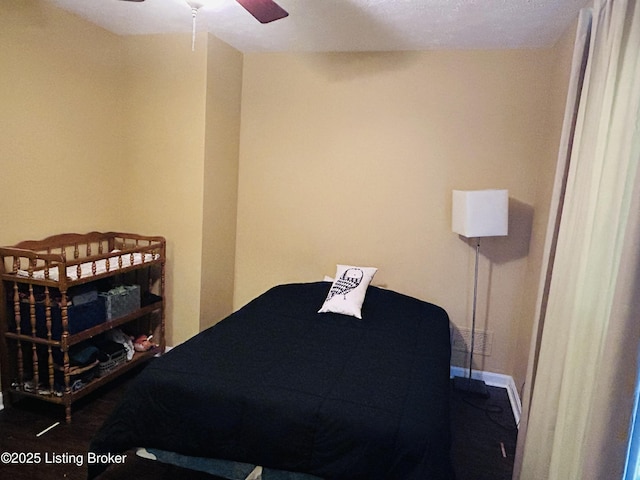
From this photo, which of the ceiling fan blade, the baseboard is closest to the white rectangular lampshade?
the baseboard

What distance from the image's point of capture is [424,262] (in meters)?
3.23

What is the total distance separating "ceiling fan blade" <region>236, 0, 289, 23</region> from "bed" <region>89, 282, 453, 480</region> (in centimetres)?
173

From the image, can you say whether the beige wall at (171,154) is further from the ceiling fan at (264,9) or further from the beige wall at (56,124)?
the ceiling fan at (264,9)

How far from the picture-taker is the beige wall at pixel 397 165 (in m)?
2.99

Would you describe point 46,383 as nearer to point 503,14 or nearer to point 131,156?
point 131,156

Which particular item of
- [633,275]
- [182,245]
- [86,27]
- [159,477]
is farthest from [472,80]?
[159,477]

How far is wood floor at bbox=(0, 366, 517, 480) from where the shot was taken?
6.67 ft

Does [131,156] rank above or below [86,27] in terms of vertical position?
below

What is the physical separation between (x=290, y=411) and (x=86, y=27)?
9.70 ft

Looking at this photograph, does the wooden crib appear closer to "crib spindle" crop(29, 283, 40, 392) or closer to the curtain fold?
"crib spindle" crop(29, 283, 40, 392)

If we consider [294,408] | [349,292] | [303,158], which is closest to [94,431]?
[294,408]

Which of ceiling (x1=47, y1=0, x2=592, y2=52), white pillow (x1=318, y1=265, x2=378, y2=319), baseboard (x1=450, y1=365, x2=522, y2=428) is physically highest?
ceiling (x1=47, y1=0, x2=592, y2=52)

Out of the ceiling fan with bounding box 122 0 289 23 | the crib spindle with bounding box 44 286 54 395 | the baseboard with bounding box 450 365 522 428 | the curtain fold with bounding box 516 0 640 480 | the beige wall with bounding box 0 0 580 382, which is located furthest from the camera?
the baseboard with bounding box 450 365 522 428

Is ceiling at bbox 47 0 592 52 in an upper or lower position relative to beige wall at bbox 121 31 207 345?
upper
